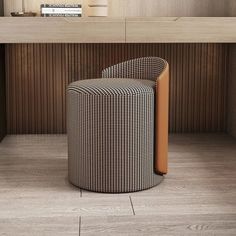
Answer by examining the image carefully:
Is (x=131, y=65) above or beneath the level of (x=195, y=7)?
beneath

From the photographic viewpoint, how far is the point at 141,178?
2277 mm

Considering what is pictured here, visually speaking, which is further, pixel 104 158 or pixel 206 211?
pixel 104 158

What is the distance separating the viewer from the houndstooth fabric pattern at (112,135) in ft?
7.26

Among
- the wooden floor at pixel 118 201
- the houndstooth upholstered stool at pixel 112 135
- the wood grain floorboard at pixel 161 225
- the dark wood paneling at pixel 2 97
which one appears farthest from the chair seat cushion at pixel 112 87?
the dark wood paneling at pixel 2 97

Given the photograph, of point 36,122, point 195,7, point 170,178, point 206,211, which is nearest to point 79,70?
point 36,122

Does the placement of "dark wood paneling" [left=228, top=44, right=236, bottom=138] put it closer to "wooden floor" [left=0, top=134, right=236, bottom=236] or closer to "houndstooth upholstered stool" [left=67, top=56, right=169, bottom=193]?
"wooden floor" [left=0, top=134, right=236, bottom=236]

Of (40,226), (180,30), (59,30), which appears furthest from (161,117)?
(59,30)

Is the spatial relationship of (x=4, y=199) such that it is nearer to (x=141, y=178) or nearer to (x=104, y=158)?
(x=104, y=158)

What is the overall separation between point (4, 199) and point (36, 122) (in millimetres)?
1503

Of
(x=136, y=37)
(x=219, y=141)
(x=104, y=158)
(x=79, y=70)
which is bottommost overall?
(x=219, y=141)

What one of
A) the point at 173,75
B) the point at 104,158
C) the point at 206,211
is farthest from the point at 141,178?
the point at 173,75

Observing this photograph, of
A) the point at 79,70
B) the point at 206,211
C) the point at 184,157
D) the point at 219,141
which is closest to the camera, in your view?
the point at 206,211

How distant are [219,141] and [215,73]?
0.56m

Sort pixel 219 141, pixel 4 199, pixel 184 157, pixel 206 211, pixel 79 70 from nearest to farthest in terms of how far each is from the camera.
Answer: pixel 206 211
pixel 4 199
pixel 184 157
pixel 219 141
pixel 79 70
